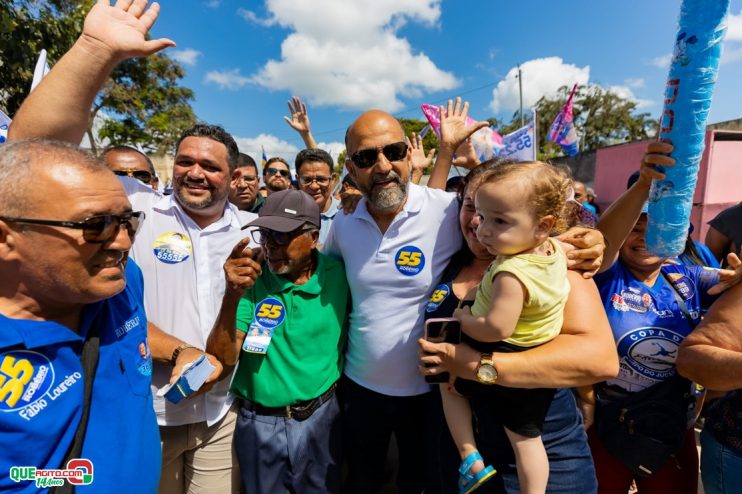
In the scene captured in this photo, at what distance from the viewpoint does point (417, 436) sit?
236 centimetres

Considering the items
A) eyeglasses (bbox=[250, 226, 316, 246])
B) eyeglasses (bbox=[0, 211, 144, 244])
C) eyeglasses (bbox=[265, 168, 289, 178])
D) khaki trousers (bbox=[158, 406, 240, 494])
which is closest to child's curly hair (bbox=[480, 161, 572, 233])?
eyeglasses (bbox=[250, 226, 316, 246])

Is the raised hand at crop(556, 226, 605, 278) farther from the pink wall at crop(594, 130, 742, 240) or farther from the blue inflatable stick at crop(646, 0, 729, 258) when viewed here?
the pink wall at crop(594, 130, 742, 240)

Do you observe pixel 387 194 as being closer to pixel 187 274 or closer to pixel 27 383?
pixel 187 274

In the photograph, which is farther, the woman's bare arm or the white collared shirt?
the white collared shirt

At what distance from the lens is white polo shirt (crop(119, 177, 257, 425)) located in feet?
7.20

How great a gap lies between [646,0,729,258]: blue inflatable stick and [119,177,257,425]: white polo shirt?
2409 millimetres

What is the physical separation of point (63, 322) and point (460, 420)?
167 cm

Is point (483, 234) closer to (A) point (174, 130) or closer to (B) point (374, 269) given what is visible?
(B) point (374, 269)

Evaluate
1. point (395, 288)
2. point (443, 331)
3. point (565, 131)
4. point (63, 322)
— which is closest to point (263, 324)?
point (395, 288)

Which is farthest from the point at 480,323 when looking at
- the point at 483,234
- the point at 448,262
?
the point at 448,262

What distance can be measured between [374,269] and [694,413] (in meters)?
2.03

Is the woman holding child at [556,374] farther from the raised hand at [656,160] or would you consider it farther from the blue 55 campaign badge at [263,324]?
the blue 55 campaign badge at [263,324]

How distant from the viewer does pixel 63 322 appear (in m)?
1.38

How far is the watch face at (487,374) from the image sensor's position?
1532 millimetres
